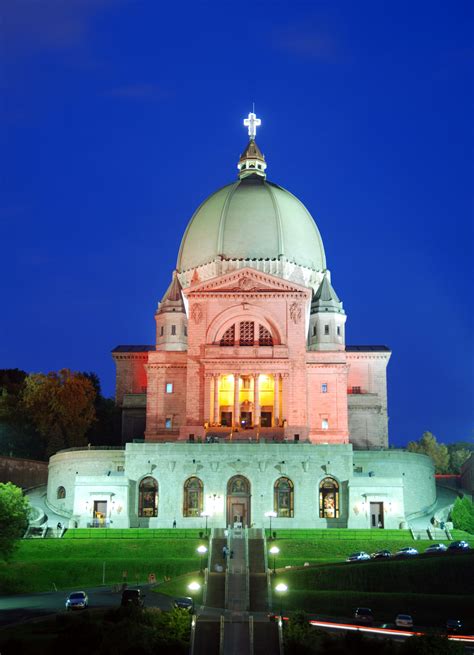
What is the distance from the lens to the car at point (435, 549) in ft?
211

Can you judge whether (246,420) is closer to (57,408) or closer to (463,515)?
(57,408)

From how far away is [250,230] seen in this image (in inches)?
4311

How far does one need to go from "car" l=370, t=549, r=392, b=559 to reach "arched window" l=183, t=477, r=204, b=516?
19.6 metres

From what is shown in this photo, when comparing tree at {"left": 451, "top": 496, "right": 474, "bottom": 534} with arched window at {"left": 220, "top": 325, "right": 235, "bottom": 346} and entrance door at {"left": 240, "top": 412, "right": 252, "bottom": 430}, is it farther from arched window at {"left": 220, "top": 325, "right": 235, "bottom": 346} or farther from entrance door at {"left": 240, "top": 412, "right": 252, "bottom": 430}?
arched window at {"left": 220, "top": 325, "right": 235, "bottom": 346}

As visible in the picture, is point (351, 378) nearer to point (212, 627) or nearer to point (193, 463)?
point (193, 463)

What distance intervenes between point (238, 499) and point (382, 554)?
20.1m

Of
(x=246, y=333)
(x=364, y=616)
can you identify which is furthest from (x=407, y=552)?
(x=246, y=333)

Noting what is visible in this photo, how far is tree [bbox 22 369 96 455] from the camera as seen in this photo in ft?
337

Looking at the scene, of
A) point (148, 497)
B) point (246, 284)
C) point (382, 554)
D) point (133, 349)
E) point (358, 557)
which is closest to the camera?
point (358, 557)

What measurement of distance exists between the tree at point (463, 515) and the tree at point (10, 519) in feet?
110

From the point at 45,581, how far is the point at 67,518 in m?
22.1

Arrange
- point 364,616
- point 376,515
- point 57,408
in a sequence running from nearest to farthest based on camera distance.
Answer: point 364,616 → point 376,515 → point 57,408

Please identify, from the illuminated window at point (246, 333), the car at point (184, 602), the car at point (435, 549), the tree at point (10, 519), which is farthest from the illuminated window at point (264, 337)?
the car at point (184, 602)

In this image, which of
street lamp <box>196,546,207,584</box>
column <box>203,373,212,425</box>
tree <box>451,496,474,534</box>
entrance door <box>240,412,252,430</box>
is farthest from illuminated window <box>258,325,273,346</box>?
street lamp <box>196,546,207,584</box>
